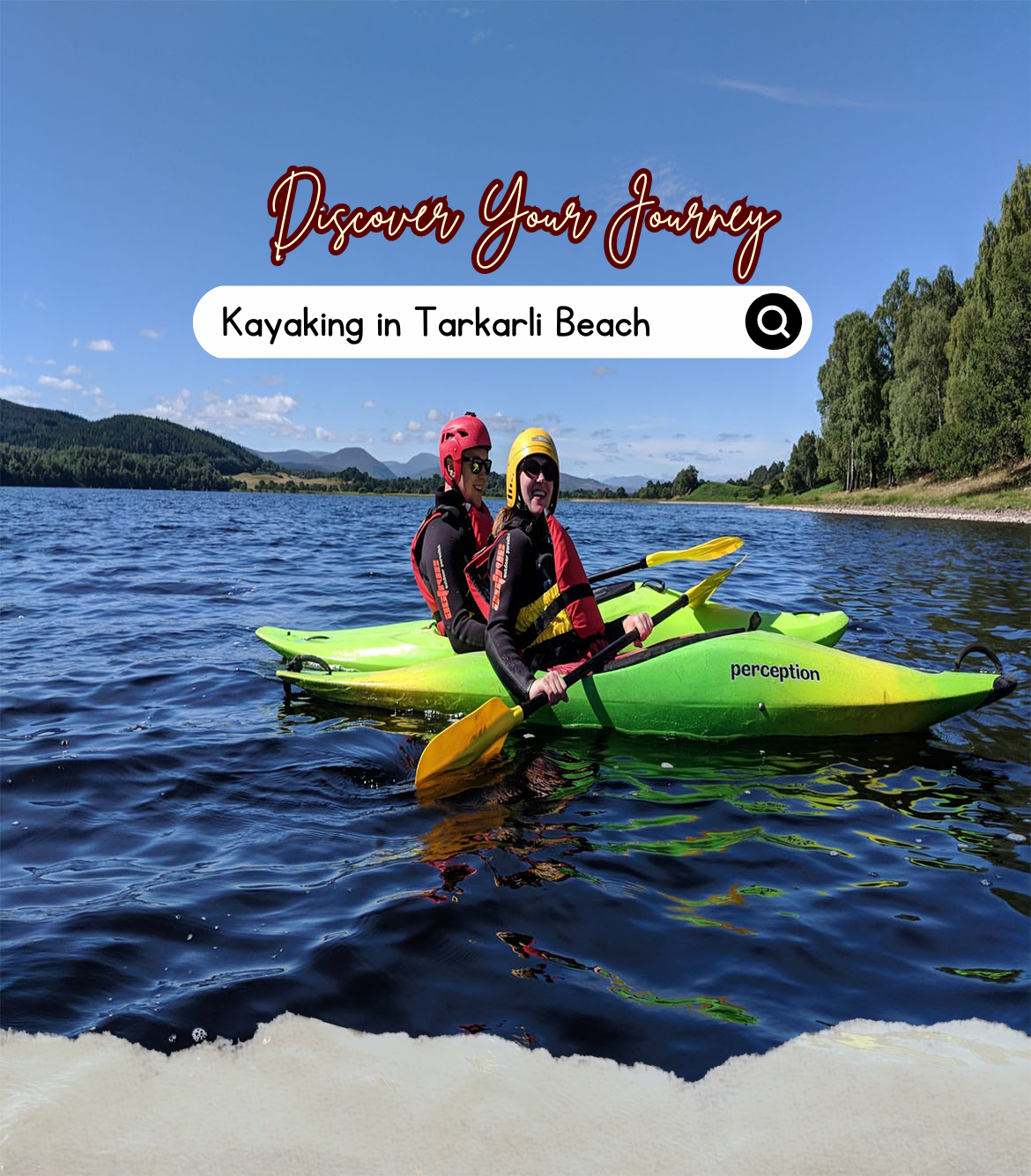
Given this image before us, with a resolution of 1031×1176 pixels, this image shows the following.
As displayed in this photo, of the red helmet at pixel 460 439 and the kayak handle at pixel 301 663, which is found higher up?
the red helmet at pixel 460 439

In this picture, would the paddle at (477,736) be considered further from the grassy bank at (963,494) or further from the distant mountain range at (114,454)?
the distant mountain range at (114,454)

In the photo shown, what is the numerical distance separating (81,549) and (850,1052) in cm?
2030

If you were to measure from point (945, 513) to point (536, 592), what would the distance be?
38.4m

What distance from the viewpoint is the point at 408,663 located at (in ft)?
23.1

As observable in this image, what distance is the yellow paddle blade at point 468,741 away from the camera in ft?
15.7

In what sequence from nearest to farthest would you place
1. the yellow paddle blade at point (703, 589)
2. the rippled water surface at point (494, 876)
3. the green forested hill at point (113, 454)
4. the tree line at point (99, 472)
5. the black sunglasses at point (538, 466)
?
1. the rippled water surface at point (494, 876)
2. the black sunglasses at point (538, 466)
3. the yellow paddle blade at point (703, 589)
4. the tree line at point (99, 472)
5. the green forested hill at point (113, 454)

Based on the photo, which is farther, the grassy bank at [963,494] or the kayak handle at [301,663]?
the grassy bank at [963,494]

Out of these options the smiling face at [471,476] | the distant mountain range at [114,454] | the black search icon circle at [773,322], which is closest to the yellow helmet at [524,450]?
the smiling face at [471,476]

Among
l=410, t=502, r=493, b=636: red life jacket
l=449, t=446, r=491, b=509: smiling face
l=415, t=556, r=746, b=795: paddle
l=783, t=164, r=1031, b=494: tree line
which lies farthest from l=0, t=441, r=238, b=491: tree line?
l=415, t=556, r=746, b=795: paddle

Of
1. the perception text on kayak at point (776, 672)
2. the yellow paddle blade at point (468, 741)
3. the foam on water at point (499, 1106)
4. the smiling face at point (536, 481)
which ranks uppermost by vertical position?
the smiling face at point (536, 481)

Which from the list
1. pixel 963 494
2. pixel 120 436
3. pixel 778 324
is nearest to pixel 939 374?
pixel 963 494

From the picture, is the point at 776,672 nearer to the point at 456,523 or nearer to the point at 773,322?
the point at 456,523

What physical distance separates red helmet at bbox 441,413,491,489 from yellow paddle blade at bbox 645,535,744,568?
2.27 m

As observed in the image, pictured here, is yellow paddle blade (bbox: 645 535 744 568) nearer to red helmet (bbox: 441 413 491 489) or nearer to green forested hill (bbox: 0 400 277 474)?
red helmet (bbox: 441 413 491 489)
